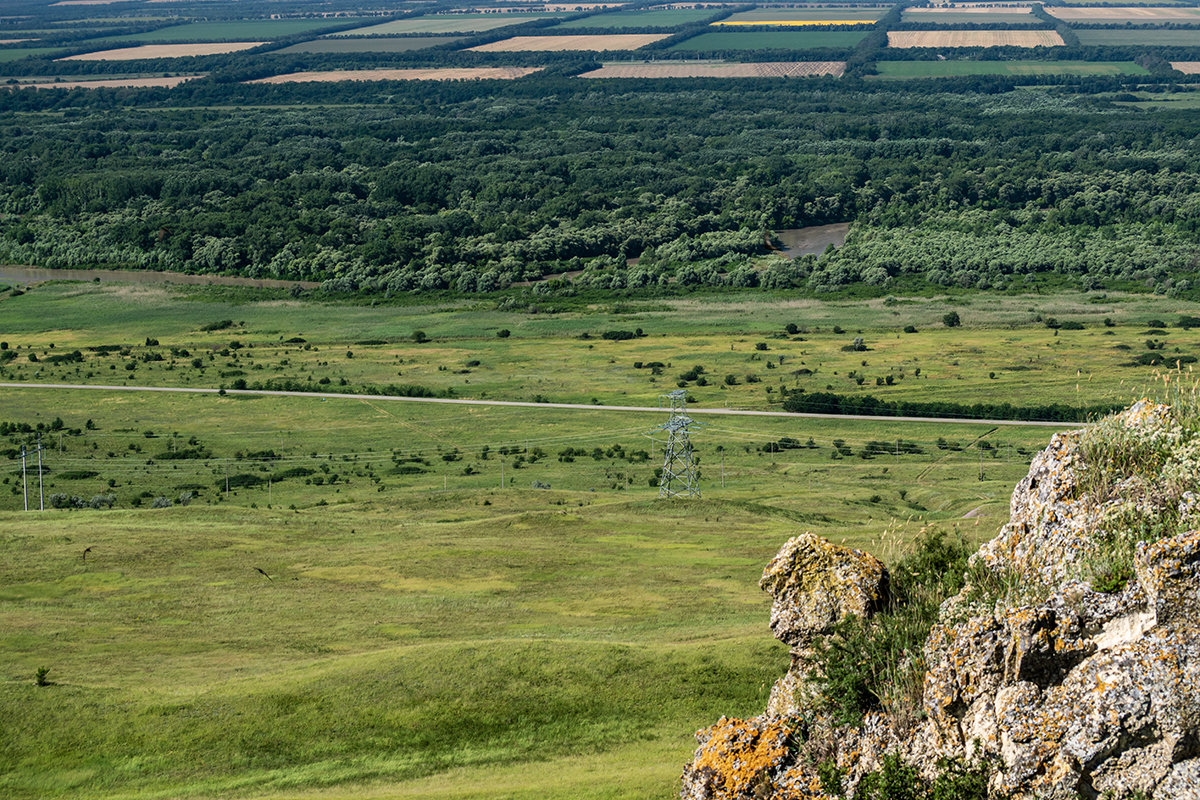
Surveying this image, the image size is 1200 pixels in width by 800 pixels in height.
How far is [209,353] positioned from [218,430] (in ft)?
118

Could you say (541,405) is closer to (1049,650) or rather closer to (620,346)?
(620,346)

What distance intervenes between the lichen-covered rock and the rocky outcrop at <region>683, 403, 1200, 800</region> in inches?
1.1

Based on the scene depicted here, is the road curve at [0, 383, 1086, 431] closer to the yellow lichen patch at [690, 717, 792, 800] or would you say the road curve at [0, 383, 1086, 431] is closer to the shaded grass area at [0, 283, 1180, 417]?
the shaded grass area at [0, 283, 1180, 417]

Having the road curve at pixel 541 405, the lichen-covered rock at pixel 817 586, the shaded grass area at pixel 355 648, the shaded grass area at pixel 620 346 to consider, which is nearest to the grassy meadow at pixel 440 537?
the shaded grass area at pixel 355 648

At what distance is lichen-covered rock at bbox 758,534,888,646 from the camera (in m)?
23.6

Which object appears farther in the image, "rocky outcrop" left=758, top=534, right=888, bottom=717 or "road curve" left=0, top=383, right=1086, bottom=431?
"road curve" left=0, top=383, right=1086, bottom=431

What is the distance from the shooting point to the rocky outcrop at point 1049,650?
58.2ft

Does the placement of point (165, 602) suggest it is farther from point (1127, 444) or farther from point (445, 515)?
point (1127, 444)

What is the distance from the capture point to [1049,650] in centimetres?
1872

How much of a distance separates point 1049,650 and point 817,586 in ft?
19.0

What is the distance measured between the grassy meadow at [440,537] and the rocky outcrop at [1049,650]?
319 centimetres

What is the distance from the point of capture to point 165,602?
4956 centimetres

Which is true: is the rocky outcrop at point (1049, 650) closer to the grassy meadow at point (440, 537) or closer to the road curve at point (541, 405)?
the grassy meadow at point (440, 537)

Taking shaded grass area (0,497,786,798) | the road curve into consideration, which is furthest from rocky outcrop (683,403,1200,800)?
the road curve
